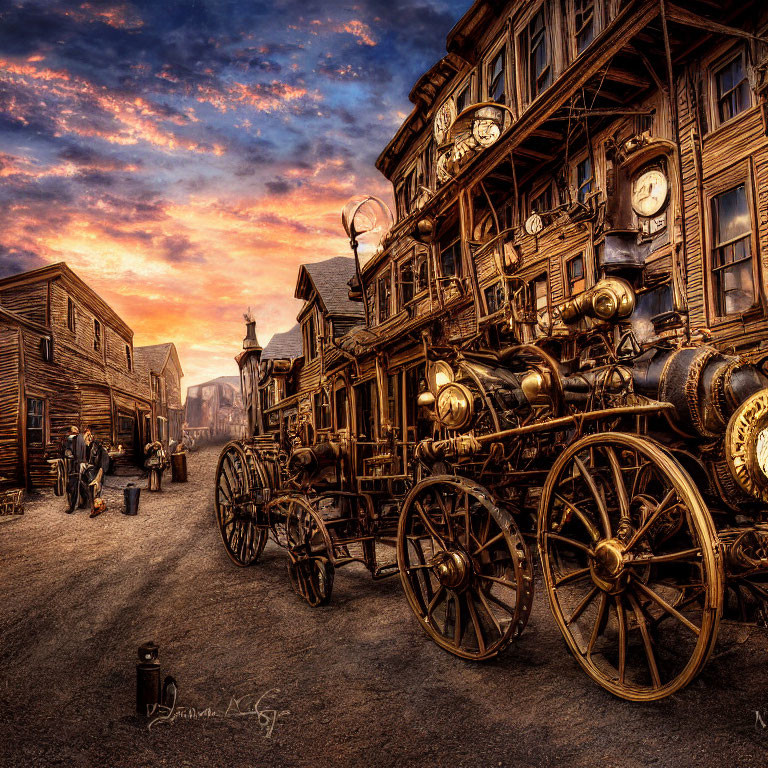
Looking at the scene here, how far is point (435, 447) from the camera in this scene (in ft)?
16.3

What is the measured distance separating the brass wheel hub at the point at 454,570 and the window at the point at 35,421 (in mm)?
15128

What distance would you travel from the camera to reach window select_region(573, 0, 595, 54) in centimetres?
903

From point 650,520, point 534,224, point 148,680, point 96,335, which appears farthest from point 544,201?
point 96,335

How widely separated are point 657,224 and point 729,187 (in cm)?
104

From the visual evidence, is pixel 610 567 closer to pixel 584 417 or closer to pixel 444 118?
pixel 584 417

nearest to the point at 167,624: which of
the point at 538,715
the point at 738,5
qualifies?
the point at 538,715

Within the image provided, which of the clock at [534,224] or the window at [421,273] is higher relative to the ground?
the window at [421,273]

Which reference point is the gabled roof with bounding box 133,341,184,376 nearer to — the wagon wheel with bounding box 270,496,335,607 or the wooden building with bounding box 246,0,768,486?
the wooden building with bounding box 246,0,768,486

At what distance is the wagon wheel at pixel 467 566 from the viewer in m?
3.98

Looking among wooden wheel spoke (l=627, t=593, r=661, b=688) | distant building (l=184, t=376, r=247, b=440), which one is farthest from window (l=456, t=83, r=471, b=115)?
distant building (l=184, t=376, r=247, b=440)

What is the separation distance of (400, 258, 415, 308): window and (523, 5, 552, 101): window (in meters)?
5.52

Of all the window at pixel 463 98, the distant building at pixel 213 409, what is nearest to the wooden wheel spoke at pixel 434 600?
the window at pixel 463 98

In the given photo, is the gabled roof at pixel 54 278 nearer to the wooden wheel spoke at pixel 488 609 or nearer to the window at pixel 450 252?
the window at pixel 450 252

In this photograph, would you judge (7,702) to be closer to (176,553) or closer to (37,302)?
(176,553)
